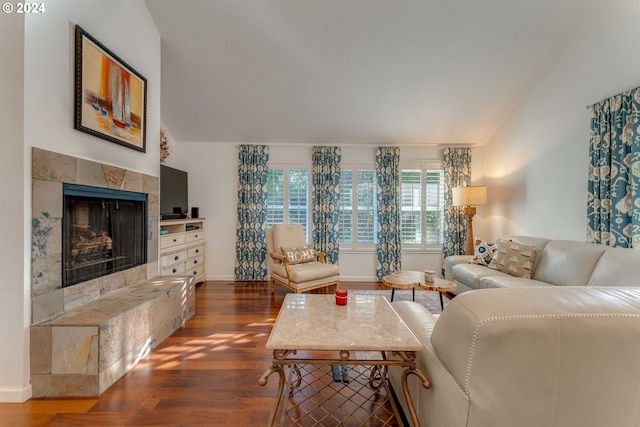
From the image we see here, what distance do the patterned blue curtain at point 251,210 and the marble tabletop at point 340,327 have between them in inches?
109

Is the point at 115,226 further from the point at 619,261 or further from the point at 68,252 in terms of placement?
the point at 619,261

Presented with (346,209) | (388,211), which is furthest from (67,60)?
(388,211)

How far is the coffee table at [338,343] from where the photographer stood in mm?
1262

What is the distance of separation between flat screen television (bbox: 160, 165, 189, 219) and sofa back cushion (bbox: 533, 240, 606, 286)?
4.90 metres

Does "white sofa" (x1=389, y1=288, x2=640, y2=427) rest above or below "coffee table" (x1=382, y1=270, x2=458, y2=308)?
above

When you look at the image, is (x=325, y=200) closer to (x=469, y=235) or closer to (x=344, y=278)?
(x=344, y=278)

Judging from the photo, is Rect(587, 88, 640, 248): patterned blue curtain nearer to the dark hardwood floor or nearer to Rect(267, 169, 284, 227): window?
the dark hardwood floor

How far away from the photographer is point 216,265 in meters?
4.67

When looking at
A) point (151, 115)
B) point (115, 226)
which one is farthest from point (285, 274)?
point (151, 115)

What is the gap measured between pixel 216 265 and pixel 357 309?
3.57m

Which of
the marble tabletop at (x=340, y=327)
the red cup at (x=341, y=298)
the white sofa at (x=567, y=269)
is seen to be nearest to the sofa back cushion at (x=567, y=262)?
the white sofa at (x=567, y=269)

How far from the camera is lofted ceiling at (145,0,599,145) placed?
2.76 meters

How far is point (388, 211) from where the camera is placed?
15.2ft

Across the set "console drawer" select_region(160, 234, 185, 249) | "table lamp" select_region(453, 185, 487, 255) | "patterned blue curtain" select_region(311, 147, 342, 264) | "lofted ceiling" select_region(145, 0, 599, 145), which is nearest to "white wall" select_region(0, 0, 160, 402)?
"lofted ceiling" select_region(145, 0, 599, 145)
